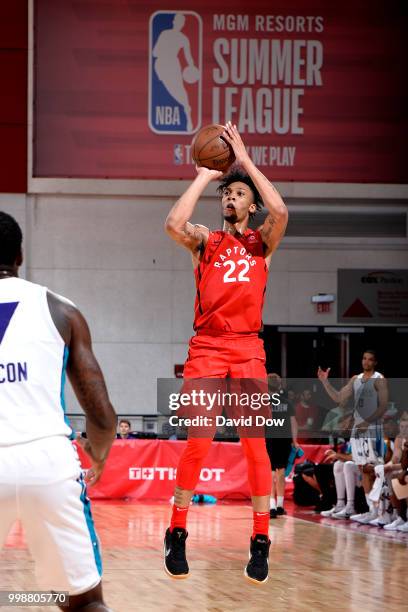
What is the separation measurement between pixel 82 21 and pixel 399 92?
6.04m

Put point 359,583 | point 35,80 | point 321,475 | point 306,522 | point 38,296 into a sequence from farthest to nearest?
1. point 35,80
2. point 321,475
3. point 306,522
4. point 359,583
5. point 38,296

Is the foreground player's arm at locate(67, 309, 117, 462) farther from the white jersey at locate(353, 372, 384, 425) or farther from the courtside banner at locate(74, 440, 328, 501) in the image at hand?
the courtside banner at locate(74, 440, 328, 501)

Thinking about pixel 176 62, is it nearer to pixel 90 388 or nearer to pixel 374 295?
pixel 374 295

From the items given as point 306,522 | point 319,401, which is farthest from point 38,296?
point 319,401

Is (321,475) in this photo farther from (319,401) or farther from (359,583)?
(359,583)

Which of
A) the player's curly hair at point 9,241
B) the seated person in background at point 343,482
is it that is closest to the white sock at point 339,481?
the seated person in background at point 343,482

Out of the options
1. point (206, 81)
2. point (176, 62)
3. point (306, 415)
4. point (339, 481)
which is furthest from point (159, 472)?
point (176, 62)

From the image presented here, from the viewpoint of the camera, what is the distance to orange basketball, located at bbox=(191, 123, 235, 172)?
6.23 meters

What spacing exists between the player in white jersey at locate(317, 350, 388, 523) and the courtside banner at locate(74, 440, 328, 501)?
303cm

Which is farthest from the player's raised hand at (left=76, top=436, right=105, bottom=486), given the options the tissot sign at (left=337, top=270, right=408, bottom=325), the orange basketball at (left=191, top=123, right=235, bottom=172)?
the tissot sign at (left=337, top=270, right=408, bottom=325)

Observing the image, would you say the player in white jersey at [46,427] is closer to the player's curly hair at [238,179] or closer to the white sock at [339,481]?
the player's curly hair at [238,179]

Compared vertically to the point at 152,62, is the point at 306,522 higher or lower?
lower

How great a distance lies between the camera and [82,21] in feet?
62.3

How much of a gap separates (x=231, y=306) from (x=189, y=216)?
2.05 feet
